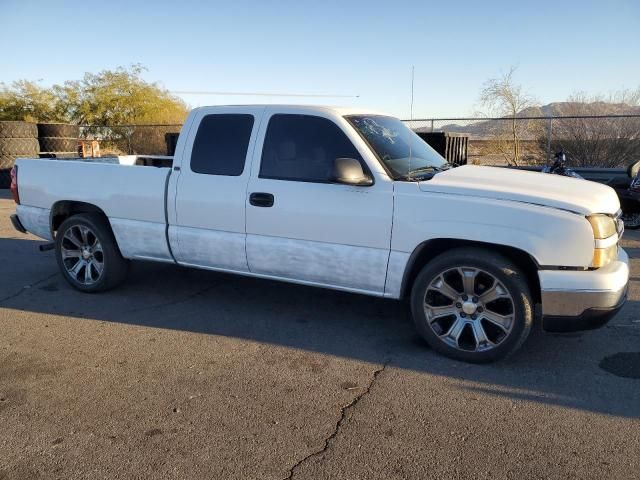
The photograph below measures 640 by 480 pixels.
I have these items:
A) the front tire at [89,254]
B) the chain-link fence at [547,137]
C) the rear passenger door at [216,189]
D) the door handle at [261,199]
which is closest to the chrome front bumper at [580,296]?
the door handle at [261,199]

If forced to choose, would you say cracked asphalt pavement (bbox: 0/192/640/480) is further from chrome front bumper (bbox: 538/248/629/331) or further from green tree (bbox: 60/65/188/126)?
green tree (bbox: 60/65/188/126)

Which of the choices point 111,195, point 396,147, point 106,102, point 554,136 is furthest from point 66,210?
point 106,102

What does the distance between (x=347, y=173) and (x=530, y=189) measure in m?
1.34

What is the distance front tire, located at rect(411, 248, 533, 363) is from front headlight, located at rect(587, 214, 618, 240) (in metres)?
0.56

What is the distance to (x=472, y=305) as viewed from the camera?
3.94m

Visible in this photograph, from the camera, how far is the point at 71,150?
17.3m

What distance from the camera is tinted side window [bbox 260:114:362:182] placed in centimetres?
434

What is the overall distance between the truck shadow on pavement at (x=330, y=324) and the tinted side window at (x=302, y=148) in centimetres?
134

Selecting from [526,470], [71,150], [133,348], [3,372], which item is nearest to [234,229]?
[133,348]

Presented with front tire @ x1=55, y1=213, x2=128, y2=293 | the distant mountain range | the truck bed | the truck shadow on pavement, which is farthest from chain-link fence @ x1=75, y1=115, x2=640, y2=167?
the truck shadow on pavement

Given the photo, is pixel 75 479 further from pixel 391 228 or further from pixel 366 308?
pixel 366 308

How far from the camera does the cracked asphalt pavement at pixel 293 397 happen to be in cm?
281

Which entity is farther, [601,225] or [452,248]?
[452,248]

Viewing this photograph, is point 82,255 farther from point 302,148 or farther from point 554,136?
point 554,136
